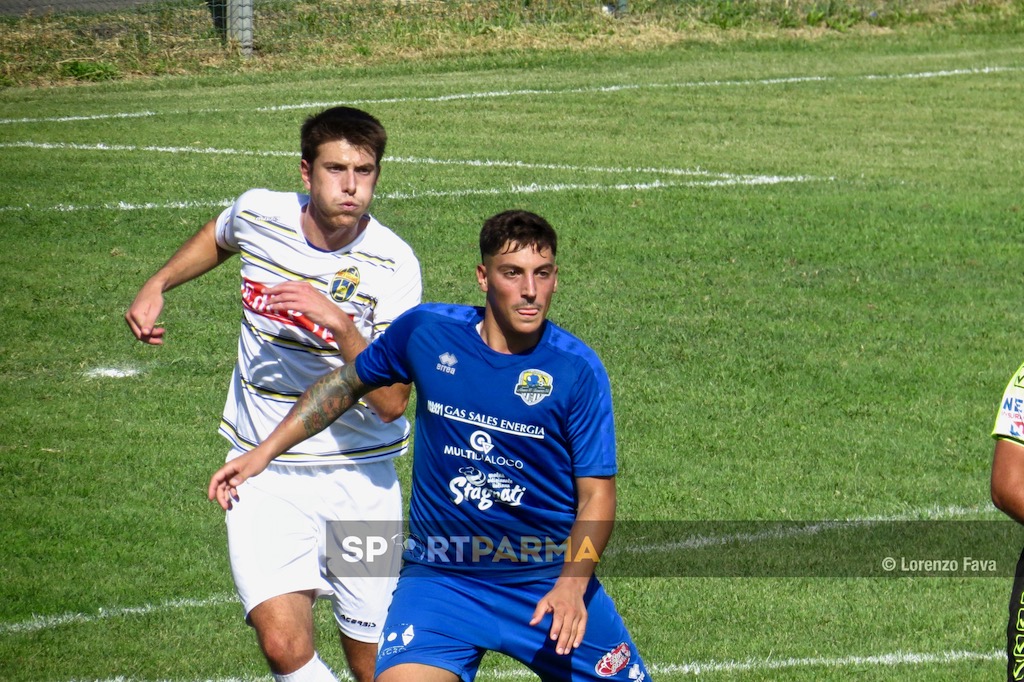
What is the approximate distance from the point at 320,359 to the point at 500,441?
1.23m

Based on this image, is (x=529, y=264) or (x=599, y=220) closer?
(x=529, y=264)

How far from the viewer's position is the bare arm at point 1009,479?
4.88m

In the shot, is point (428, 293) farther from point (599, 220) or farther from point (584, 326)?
point (599, 220)

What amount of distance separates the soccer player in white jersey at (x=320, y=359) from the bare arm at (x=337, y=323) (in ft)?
0.04

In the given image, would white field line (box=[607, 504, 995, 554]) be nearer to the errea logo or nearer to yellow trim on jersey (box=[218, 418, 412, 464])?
yellow trim on jersey (box=[218, 418, 412, 464])

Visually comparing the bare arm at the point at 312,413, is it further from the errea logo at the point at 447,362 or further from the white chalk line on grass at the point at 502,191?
the white chalk line on grass at the point at 502,191

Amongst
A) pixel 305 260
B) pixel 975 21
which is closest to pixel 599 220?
pixel 305 260

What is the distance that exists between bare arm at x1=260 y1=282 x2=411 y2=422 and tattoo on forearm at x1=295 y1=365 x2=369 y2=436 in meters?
0.10

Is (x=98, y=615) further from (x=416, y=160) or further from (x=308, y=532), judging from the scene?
(x=416, y=160)

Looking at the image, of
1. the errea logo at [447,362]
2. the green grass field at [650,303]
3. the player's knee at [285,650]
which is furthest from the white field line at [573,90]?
the errea logo at [447,362]

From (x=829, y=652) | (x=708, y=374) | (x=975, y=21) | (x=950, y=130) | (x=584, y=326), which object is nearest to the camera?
(x=829, y=652)

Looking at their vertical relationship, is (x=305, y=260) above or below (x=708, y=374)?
above

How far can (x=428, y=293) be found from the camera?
1355 centimetres

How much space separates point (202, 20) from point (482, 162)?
6857 millimetres
